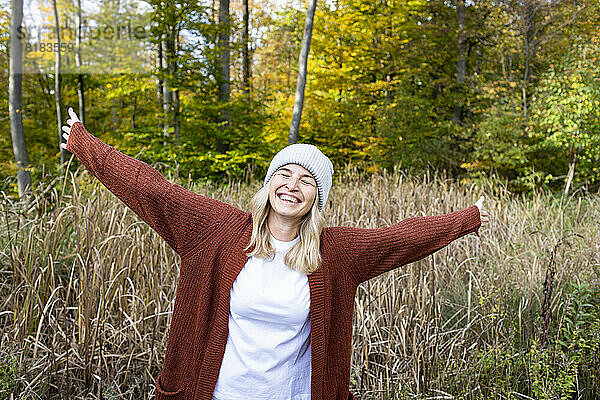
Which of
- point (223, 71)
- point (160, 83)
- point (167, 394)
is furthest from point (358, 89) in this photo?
point (167, 394)

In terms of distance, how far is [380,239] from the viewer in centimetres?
170

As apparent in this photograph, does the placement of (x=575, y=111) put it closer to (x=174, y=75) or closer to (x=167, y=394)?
(x=174, y=75)

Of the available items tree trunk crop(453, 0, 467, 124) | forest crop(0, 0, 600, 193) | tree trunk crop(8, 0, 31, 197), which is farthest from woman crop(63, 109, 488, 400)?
tree trunk crop(453, 0, 467, 124)

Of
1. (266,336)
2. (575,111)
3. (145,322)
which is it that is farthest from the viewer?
(575,111)

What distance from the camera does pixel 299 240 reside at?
5.43 ft

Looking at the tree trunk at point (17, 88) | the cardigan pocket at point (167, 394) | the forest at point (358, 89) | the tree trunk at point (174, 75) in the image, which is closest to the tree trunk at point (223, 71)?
the forest at point (358, 89)

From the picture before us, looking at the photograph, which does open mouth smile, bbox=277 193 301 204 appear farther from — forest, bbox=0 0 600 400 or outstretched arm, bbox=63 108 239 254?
forest, bbox=0 0 600 400

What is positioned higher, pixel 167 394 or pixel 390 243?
pixel 390 243

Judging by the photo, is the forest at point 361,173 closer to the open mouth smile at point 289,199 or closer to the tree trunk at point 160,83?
the tree trunk at point 160,83

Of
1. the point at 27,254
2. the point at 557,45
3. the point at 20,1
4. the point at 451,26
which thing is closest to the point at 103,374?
the point at 27,254

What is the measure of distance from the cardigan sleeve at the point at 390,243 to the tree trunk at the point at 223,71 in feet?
22.4

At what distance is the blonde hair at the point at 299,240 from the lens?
1.59 m

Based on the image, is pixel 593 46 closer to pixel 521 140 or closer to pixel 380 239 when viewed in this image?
pixel 521 140

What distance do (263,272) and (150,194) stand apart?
1.46 ft
